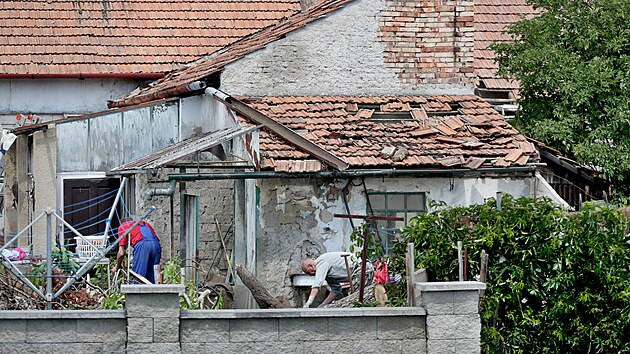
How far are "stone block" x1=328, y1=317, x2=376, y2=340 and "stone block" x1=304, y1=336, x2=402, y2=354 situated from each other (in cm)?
4

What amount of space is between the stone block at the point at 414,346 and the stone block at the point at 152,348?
2.07m

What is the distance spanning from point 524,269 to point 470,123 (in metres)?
6.00

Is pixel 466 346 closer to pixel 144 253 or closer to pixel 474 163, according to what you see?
pixel 474 163

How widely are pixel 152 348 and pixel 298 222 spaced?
546 centimetres

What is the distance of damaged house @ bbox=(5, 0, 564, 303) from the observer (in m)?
15.8

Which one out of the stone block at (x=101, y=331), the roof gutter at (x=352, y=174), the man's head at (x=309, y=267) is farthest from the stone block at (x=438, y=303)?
the roof gutter at (x=352, y=174)

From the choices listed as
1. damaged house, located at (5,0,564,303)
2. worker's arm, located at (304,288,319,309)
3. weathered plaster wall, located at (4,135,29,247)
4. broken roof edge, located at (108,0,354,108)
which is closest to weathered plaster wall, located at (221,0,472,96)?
damaged house, located at (5,0,564,303)

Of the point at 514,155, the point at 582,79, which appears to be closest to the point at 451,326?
the point at 514,155

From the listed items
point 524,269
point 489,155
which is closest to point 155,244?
point 489,155

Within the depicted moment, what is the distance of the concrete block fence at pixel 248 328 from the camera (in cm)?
1052

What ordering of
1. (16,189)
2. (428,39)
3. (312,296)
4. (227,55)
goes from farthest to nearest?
(16,189)
(227,55)
(428,39)
(312,296)

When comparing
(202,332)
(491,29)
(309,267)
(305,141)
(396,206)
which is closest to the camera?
(202,332)

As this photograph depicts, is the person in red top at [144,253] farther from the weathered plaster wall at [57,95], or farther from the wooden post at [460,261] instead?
the weathered plaster wall at [57,95]

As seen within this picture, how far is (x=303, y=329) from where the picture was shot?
10.7 m
